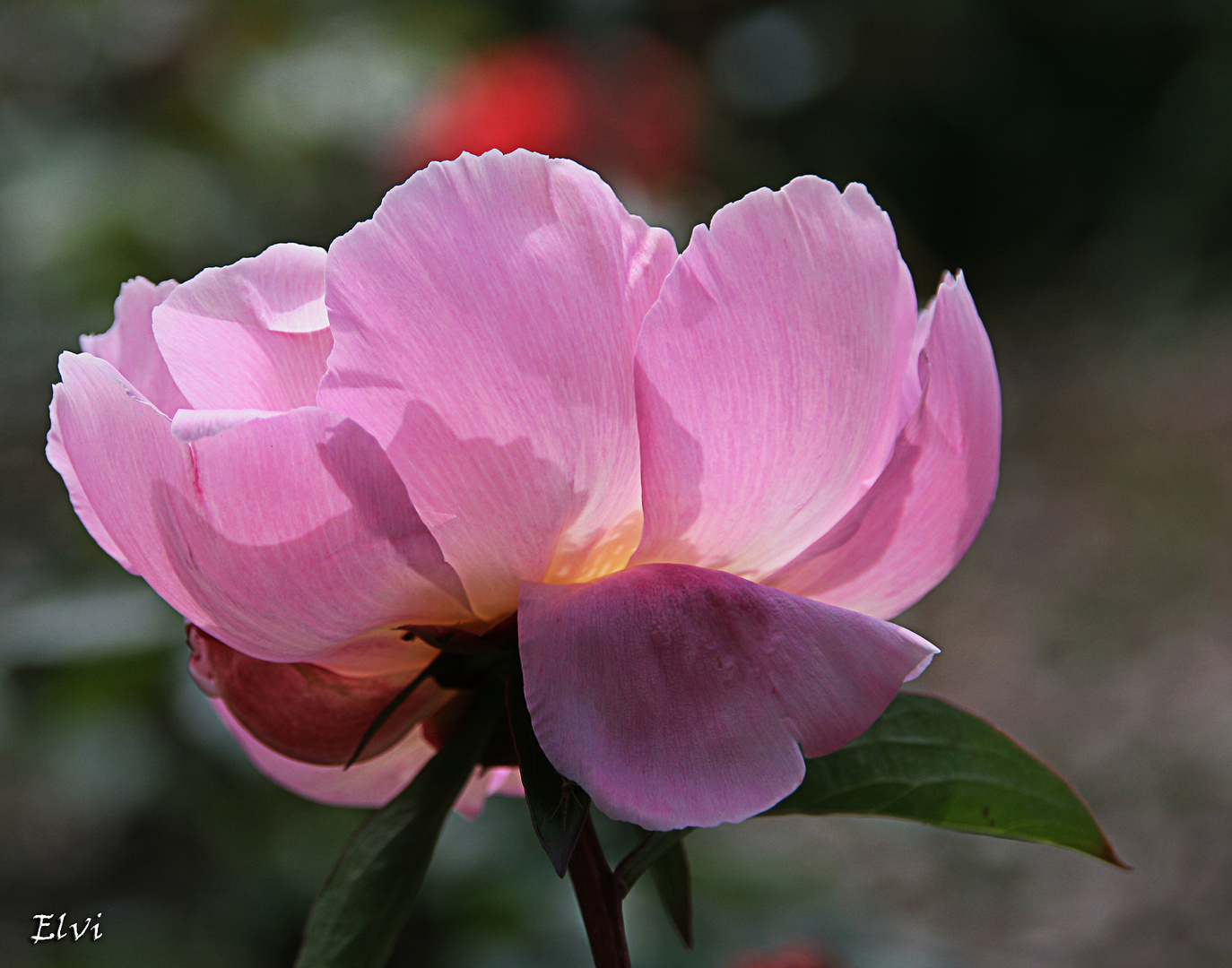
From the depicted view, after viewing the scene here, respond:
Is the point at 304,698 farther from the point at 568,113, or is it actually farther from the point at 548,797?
the point at 568,113

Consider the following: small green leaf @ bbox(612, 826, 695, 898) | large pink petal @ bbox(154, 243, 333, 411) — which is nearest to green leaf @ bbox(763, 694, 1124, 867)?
small green leaf @ bbox(612, 826, 695, 898)

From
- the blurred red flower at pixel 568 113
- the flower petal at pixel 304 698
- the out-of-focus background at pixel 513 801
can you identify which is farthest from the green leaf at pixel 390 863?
the blurred red flower at pixel 568 113

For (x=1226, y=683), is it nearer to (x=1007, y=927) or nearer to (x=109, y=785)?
(x=1007, y=927)

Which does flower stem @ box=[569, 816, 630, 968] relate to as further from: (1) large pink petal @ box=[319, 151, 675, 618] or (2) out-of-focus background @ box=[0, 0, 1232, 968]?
(2) out-of-focus background @ box=[0, 0, 1232, 968]

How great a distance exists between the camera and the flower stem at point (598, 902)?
22 cm

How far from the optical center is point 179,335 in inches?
8.7

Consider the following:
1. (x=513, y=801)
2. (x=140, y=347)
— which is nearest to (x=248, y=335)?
(x=140, y=347)

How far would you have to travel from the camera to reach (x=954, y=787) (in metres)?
0.25

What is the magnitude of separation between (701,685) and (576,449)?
5cm

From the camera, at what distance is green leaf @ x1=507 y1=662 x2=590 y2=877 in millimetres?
199

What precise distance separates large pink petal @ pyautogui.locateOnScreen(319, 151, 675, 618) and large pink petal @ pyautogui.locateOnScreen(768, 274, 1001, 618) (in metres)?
0.05

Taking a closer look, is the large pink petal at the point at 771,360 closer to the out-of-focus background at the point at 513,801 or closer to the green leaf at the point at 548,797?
the green leaf at the point at 548,797

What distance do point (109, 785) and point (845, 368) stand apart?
3.12 feet

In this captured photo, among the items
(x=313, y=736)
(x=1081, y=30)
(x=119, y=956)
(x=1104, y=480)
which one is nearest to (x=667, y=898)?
(x=313, y=736)
